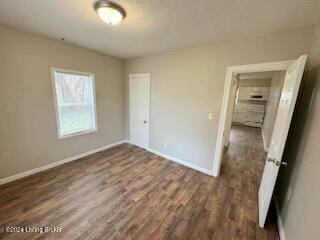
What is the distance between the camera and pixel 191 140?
9.68 ft

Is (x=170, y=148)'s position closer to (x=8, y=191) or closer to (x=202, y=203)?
(x=202, y=203)

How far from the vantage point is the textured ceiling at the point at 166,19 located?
138 cm

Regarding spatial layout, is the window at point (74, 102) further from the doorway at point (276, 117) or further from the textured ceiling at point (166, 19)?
the doorway at point (276, 117)

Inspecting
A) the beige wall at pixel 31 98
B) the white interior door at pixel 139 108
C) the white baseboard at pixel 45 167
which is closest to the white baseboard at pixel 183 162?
the white interior door at pixel 139 108

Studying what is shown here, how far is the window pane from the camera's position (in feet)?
9.21

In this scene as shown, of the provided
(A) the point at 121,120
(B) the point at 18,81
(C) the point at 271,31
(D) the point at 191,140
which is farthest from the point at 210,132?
(B) the point at 18,81

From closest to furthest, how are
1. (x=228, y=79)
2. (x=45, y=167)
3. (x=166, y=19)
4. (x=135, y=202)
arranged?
(x=166, y=19) < (x=135, y=202) < (x=228, y=79) < (x=45, y=167)

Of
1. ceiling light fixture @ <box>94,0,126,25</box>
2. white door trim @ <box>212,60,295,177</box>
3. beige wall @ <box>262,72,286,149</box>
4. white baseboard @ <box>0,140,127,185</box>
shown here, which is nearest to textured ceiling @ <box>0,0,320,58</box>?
ceiling light fixture @ <box>94,0,126,25</box>

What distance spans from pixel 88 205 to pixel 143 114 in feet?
7.75

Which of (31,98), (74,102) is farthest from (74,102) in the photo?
(31,98)

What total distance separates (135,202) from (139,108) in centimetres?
239

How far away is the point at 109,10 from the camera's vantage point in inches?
57.1

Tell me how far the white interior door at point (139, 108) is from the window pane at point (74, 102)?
106 cm

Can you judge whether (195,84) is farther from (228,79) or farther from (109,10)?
(109,10)
